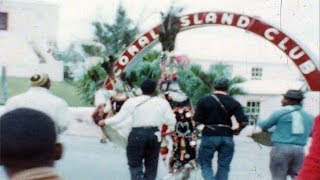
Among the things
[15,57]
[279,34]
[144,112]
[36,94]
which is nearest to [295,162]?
[144,112]

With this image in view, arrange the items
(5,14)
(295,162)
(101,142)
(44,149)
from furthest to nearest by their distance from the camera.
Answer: (5,14) → (101,142) → (295,162) → (44,149)

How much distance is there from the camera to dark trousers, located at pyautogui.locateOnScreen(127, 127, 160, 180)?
6.32 m

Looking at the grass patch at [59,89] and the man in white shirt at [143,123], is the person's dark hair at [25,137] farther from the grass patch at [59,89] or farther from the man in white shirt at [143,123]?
the grass patch at [59,89]

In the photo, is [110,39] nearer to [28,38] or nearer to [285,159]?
[28,38]

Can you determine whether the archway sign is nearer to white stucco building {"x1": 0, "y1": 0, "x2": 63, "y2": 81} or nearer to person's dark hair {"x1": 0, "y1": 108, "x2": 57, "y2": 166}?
person's dark hair {"x1": 0, "y1": 108, "x2": 57, "y2": 166}

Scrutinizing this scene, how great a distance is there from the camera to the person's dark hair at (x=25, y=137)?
175 centimetres

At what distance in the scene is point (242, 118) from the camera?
666 cm

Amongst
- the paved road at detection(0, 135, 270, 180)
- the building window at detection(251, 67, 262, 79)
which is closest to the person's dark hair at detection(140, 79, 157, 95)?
the paved road at detection(0, 135, 270, 180)

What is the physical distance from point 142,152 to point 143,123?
30 cm

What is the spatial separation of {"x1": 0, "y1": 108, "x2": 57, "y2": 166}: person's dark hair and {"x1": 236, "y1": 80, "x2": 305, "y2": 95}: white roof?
19.1 metres

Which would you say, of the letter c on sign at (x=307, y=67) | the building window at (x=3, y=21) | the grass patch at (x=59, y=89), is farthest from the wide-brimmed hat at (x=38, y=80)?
the building window at (x=3, y=21)

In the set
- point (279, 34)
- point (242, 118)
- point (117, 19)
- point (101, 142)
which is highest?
point (117, 19)

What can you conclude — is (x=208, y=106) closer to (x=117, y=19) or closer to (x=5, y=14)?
(x=117, y=19)

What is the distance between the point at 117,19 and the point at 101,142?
12070 millimetres
